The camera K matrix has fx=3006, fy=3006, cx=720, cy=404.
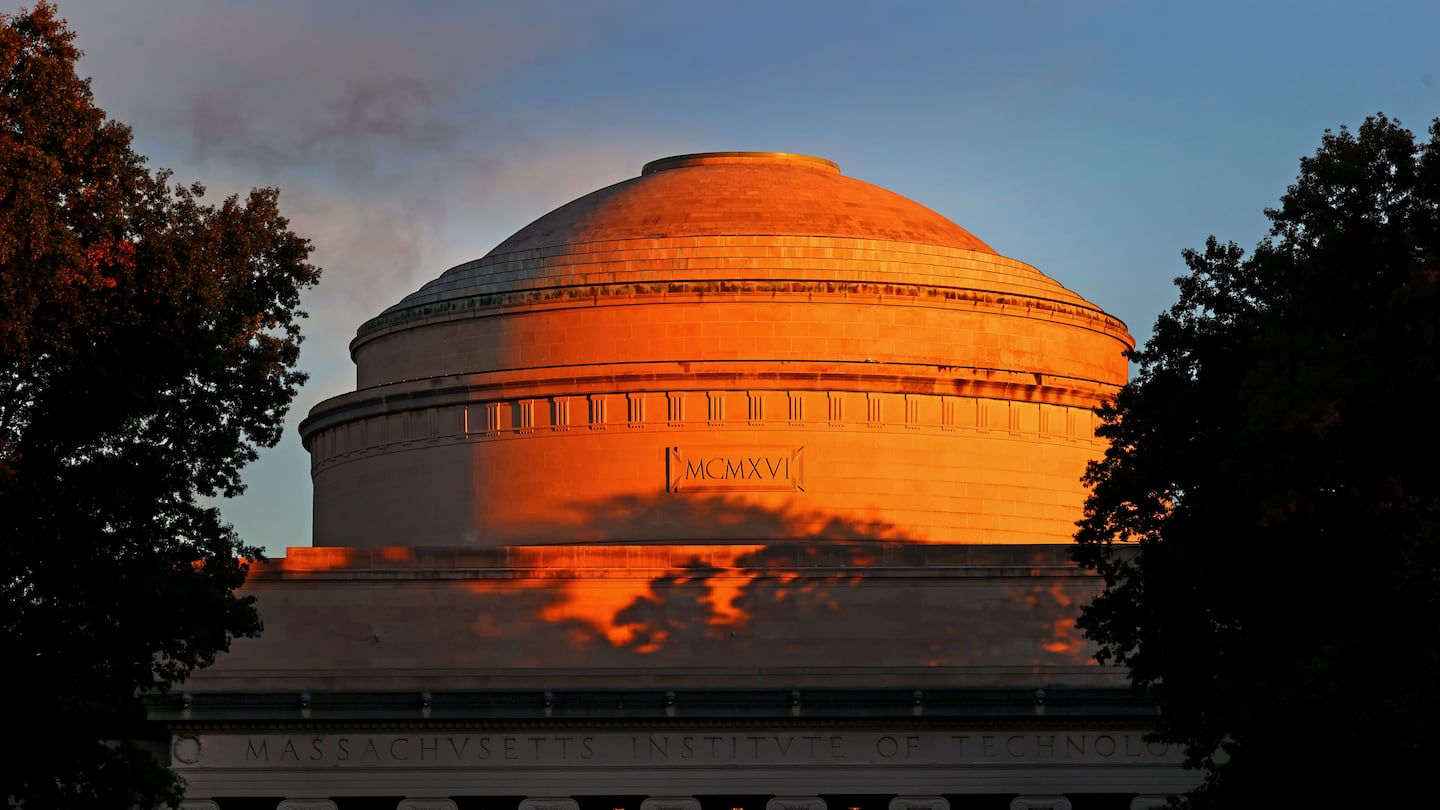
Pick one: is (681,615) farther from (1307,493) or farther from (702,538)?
(1307,493)

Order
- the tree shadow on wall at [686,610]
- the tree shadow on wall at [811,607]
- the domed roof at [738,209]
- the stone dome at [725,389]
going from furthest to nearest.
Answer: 1. the domed roof at [738,209]
2. the stone dome at [725,389]
3. the tree shadow on wall at [811,607]
4. the tree shadow on wall at [686,610]

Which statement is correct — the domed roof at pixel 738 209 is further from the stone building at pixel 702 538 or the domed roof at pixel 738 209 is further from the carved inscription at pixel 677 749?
the carved inscription at pixel 677 749

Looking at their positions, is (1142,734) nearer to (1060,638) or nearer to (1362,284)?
(1060,638)

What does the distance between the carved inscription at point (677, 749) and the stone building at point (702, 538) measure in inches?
2.3

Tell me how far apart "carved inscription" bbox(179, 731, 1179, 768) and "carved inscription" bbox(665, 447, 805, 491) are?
828 centimetres

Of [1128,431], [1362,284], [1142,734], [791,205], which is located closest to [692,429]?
[791,205]

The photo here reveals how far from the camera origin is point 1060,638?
5834 centimetres

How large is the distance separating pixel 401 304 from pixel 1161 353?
27.3 meters

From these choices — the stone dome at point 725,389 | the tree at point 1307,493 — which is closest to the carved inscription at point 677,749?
the stone dome at point 725,389

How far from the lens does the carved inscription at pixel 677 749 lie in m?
56.1

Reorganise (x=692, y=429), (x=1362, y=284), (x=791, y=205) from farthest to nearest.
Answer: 1. (x=791, y=205)
2. (x=692, y=429)
3. (x=1362, y=284)

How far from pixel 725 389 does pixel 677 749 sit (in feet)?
33.8

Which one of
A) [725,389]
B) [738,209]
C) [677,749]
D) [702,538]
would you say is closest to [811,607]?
[677,749]

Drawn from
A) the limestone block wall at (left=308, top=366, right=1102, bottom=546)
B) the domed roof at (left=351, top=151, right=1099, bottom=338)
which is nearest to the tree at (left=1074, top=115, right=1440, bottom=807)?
the limestone block wall at (left=308, top=366, right=1102, bottom=546)
